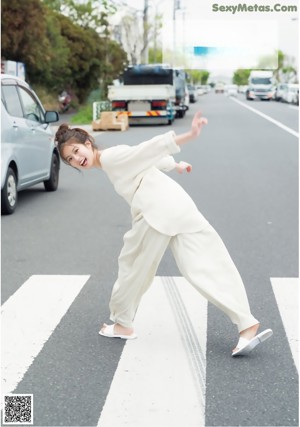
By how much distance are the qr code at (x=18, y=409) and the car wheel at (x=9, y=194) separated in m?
5.69

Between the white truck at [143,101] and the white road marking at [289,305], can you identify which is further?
the white truck at [143,101]

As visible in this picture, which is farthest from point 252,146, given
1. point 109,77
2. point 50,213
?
point 109,77

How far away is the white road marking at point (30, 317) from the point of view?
438 centimetres

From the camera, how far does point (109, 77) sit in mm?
49281

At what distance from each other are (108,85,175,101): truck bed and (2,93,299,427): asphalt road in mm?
12853

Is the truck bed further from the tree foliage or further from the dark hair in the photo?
the dark hair

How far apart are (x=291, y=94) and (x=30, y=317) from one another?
5483 cm

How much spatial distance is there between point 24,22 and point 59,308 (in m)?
26.9

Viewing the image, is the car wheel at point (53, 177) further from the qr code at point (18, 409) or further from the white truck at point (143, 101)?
the white truck at point (143, 101)

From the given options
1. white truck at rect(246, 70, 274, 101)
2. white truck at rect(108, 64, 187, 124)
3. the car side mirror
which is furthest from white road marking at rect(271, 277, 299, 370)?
white truck at rect(246, 70, 274, 101)

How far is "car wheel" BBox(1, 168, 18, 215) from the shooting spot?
370 inches

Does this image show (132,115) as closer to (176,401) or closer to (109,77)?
(109,77)

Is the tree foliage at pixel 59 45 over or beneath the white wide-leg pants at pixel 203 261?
over

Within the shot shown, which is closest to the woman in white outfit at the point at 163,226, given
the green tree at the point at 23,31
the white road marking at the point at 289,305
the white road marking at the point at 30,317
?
the white road marking at the point at 289,305
